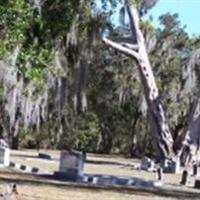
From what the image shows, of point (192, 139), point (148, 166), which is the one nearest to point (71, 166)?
point (148, 166)

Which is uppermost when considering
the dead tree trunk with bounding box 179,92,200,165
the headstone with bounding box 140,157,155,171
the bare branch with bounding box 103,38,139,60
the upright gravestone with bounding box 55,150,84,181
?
the bare branch with bounding box 103,38,139,60

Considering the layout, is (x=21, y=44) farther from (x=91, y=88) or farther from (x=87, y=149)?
(x=87, y=149)

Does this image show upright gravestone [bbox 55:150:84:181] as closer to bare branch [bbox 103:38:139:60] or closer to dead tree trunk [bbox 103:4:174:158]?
bare branch [bbox 103:38:139:60]

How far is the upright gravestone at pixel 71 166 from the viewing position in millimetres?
24203

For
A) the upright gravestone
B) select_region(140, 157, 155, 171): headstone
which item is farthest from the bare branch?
the upright gravestone

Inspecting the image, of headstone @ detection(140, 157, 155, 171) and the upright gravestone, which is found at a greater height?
headstone @ detection(140, 157, 155, 171)

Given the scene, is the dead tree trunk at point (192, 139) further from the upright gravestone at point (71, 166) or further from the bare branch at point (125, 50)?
the upright gravestone at point (71, 166)

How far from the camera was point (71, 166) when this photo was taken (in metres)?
24.5

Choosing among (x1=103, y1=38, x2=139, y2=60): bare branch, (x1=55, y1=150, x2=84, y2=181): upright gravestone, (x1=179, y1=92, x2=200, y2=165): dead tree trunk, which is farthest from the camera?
(x1=179, y1=92, x2=200, y2=165): dead tree trunk

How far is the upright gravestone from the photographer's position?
2420 cm

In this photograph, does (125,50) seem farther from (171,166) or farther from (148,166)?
(171,166)

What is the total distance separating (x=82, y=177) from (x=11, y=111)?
21248mm

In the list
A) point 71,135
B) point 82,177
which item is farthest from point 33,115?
point 82,177

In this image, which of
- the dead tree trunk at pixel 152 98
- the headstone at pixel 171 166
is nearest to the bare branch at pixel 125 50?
the dead tree trunk at pixel 152 98
